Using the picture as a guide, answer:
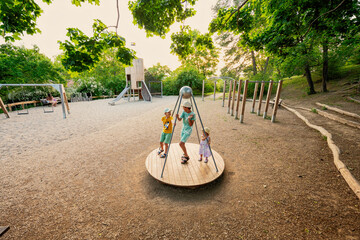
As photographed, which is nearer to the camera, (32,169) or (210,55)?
(32,169)

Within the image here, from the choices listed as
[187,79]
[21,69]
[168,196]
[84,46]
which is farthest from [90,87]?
[168,196]

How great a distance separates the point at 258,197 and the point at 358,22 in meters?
6.61

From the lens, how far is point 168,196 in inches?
125

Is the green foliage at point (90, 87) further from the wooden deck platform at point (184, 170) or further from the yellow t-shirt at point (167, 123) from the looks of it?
the wooden deck platform at point (184, 170)

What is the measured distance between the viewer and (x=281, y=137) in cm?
630

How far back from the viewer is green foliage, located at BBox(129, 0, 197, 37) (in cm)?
452

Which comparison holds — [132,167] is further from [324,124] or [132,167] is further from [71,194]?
[324,124]

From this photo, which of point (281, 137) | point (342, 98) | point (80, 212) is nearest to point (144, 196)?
point (80, 212)

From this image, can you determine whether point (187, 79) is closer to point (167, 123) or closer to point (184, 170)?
point (167, 123)

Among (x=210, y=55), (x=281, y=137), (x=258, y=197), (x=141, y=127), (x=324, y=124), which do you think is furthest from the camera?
(x=210, y=55)

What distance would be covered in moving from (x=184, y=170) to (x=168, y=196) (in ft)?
2.63

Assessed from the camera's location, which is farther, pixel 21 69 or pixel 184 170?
pixel 21 69

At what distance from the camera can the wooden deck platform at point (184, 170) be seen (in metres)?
3.34

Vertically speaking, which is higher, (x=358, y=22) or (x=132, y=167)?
(x=358, y=22)
